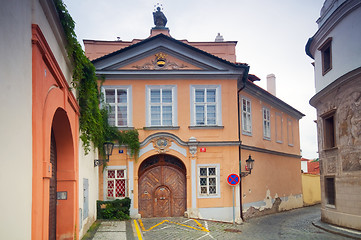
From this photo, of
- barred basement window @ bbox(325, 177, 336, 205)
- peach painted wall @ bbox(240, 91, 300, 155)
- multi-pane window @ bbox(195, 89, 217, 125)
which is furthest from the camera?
peach painted wall @ bbox(240, 91, 300, 155)

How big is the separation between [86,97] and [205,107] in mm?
7401

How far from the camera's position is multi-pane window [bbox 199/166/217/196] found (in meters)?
18.3

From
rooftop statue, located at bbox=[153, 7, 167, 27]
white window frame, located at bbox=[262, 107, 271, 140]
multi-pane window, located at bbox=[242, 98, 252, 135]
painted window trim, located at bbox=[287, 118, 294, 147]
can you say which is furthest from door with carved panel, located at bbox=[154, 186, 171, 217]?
painted window trim, located at bbox=[287, 118, 294, 147]

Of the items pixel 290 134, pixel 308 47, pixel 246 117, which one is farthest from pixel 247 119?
pixel 290 134

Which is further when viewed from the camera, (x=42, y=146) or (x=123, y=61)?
(x=123, y=61)

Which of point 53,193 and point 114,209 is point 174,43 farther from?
point 53,193

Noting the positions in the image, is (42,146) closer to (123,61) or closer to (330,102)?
(123,61)

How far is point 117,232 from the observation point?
1363 centimetres

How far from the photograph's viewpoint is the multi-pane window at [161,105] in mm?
18516

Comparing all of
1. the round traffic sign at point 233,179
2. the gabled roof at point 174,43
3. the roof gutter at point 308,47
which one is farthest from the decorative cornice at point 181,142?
the roof gutter at point 308,47

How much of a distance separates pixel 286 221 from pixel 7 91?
1773cm

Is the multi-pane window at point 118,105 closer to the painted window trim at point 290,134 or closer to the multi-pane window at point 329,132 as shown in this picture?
the multi-pane window at point 329,132

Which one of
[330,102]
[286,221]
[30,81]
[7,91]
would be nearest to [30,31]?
Result: [30,81]

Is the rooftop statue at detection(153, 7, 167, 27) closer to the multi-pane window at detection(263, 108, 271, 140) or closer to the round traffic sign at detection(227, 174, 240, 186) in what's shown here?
the multi-pane window at detection(263, 108, 271, 140)
